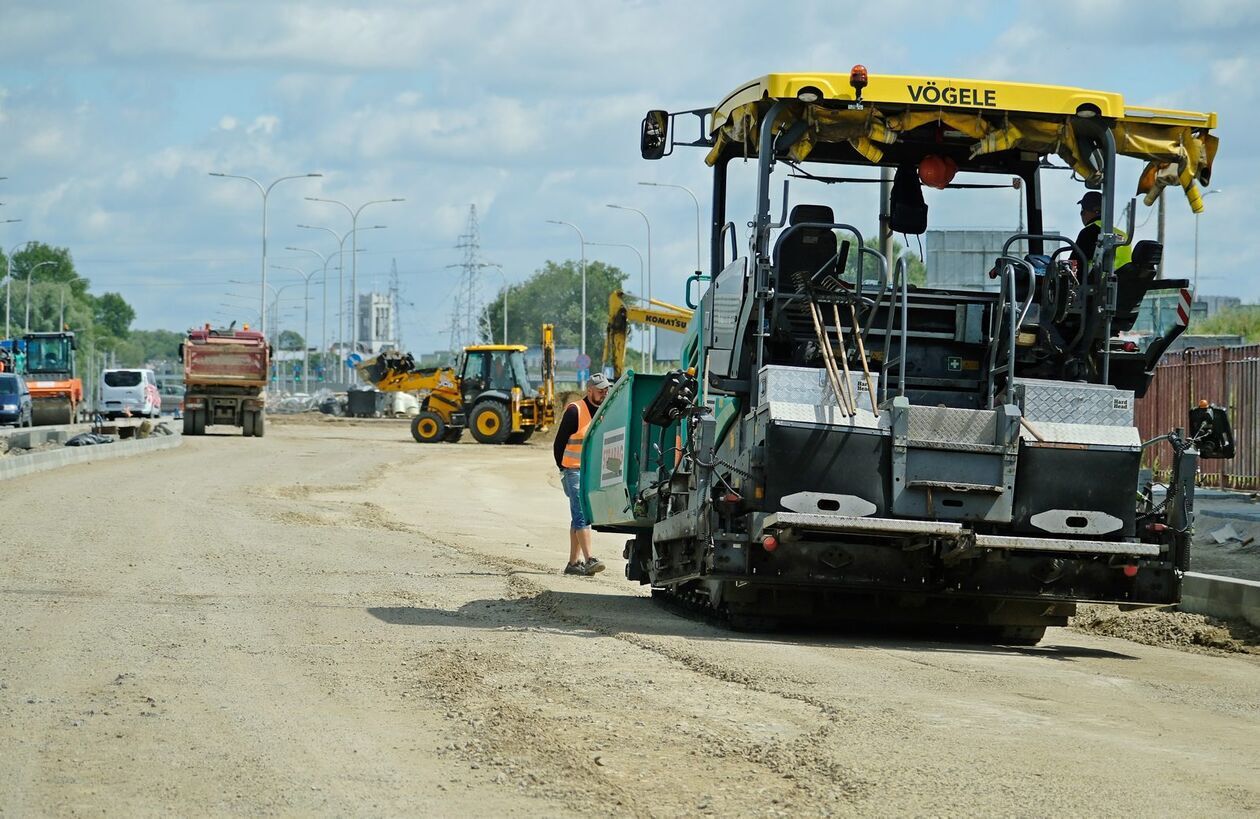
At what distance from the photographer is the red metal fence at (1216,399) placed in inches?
783

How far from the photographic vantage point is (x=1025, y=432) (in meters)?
9.92

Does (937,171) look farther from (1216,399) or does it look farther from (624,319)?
(624,319)

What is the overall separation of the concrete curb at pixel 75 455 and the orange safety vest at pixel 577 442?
1530 centimetres

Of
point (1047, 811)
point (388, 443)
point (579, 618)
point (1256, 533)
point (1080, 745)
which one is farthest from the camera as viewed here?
point (388, 443)

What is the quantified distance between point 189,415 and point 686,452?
41242mm

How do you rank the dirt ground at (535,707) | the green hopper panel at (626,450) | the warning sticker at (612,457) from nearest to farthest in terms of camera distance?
the dirt ground at (535,707) → the green hopper panel at (626,450) → the warning sticker at (612,457)

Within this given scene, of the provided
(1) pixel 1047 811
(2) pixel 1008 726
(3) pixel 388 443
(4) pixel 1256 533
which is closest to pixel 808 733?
(2) pixel 1008 726

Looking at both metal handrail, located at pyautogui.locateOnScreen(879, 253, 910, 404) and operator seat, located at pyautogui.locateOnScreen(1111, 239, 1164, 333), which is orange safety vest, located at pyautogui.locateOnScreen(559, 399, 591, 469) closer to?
metal handrail, located at pyautogui.locateOnScreen(879, 253, 910, 404)

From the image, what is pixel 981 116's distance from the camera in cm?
1063

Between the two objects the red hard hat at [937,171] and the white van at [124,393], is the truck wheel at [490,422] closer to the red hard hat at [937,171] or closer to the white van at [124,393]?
the white van at [124,393]

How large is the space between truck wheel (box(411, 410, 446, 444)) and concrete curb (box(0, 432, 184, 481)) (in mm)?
8472

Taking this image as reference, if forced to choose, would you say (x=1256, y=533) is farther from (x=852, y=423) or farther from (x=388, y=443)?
(x=388, y=443)

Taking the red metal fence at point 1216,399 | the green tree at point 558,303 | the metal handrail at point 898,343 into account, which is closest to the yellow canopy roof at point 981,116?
the metal handrail at point 898,343

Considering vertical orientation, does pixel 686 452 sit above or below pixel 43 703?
above
